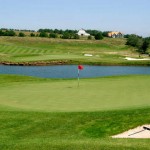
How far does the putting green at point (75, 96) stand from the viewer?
720 inches

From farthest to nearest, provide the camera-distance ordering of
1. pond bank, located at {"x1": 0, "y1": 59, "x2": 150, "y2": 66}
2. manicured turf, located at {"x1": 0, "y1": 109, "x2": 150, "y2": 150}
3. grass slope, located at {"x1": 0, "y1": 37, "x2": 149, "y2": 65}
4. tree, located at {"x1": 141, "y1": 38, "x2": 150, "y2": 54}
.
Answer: tree, located at {"x1": 141, "y1": 38, "x2": 150, "y2": 54} → grass slope, located at {"x1": 0, "y1": 37, "x2": 149, "y2": 65} → pond bank, located at {"x1": 0, "y1": 59, "x2": 150, "y2": 66} → manicured turf, located at {"x1": 0, "y1": 109, "x2": 150, "y2": 150}

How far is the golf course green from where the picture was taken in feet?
38.4

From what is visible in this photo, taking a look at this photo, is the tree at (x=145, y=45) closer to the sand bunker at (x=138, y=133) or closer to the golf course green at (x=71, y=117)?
the golf course green at (x=71, y=117)

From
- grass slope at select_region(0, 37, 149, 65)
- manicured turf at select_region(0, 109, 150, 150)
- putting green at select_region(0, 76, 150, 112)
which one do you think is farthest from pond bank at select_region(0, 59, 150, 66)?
manicured turf at select_region(0, 109, 150, 150)

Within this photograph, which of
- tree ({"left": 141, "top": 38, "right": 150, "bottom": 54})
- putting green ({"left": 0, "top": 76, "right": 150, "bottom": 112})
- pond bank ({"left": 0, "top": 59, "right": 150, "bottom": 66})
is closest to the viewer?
putting green ({"left": 0, "top": 76, "right": 150, "bottom": 112})

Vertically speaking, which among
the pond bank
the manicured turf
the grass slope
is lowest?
the pond bank

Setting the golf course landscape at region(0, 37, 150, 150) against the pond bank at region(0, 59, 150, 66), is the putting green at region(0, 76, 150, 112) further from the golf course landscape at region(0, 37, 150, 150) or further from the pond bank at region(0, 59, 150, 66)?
the pond bank at region(0, 59, 150, 66)

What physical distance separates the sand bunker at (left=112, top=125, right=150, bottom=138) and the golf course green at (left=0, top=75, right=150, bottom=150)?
29 centimetres

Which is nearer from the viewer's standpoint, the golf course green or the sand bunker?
the golf course green

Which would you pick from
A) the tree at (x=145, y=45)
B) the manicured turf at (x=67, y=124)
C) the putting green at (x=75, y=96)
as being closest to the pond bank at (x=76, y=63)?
the tree at (x=145, y=45)

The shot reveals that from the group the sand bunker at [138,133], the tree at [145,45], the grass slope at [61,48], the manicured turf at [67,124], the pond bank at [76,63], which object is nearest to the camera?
the sand bunker at [138,133]

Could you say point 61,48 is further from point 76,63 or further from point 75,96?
point 75,96

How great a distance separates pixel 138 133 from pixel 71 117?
316cm

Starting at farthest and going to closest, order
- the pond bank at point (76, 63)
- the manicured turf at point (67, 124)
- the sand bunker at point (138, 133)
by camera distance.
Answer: the pond bank at point (76, 63)
the manicured turf at point (67, 124)
the sand bunker at point (138, 133)
